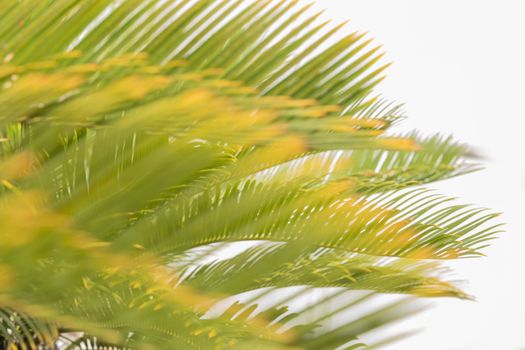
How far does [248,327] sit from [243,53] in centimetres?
51

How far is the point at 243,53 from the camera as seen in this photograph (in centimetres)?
162

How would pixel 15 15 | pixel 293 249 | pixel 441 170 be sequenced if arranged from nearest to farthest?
pixel 15 15
pixel 293 249
pixel 441 170

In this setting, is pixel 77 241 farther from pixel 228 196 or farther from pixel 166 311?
pixel 228 196

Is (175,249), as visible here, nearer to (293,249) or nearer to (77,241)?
(293,249)

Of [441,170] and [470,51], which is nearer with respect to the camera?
[441,170]

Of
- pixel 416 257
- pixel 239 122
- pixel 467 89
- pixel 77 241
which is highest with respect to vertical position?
pixel 467 89

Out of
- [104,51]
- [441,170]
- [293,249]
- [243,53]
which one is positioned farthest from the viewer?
[441,170]

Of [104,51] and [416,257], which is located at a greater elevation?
[104,51]

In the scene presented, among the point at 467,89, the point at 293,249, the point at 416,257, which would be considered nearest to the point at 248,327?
the point at 293,249

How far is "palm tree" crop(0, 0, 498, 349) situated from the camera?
102cm

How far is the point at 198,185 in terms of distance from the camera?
7.07 ft

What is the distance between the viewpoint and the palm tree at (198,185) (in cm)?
102

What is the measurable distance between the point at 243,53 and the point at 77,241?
78cm

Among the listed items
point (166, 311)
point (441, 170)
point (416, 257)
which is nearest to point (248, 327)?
point (166, 311)
